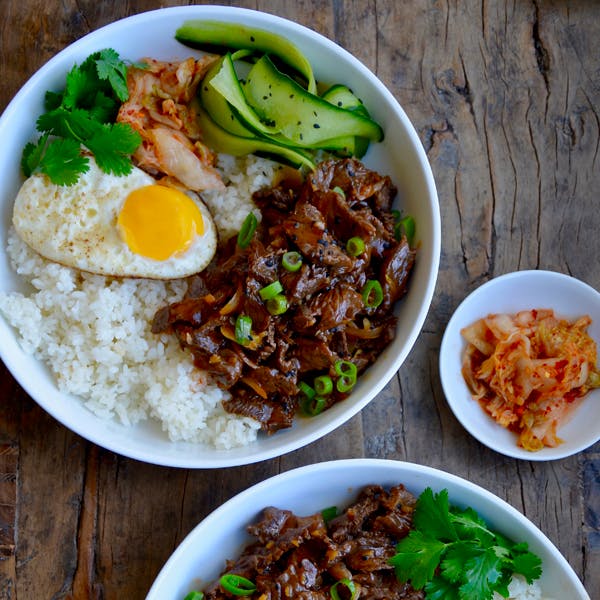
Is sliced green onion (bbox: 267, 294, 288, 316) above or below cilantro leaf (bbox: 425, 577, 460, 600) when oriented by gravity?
above

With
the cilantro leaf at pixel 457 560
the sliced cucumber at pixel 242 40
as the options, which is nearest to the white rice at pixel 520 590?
the cilantro leaf at pixel 457 560

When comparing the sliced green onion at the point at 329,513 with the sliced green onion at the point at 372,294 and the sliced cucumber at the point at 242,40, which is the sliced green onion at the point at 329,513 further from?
the sliced cucumber at the point at 242,40

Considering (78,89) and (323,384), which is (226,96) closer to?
(78,89)

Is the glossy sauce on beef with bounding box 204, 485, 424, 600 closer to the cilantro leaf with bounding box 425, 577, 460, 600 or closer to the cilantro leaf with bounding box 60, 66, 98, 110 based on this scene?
the cilantro leaf with bounding box 425, 577, 460, 600

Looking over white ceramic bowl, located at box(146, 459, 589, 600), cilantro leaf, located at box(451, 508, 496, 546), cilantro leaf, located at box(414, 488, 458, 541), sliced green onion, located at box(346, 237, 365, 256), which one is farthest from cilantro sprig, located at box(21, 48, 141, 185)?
cilantro leaf, located at box(451, 508, 496, 546)

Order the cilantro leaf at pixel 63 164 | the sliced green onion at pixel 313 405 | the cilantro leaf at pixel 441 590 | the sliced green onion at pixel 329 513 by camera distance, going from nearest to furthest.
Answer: the cilantro leaf at pixel 63 164
the cilantro leaf at pixel 441 590
the sliced green onion at pixel 313 405
the sliced green onion at pixel 329 513
